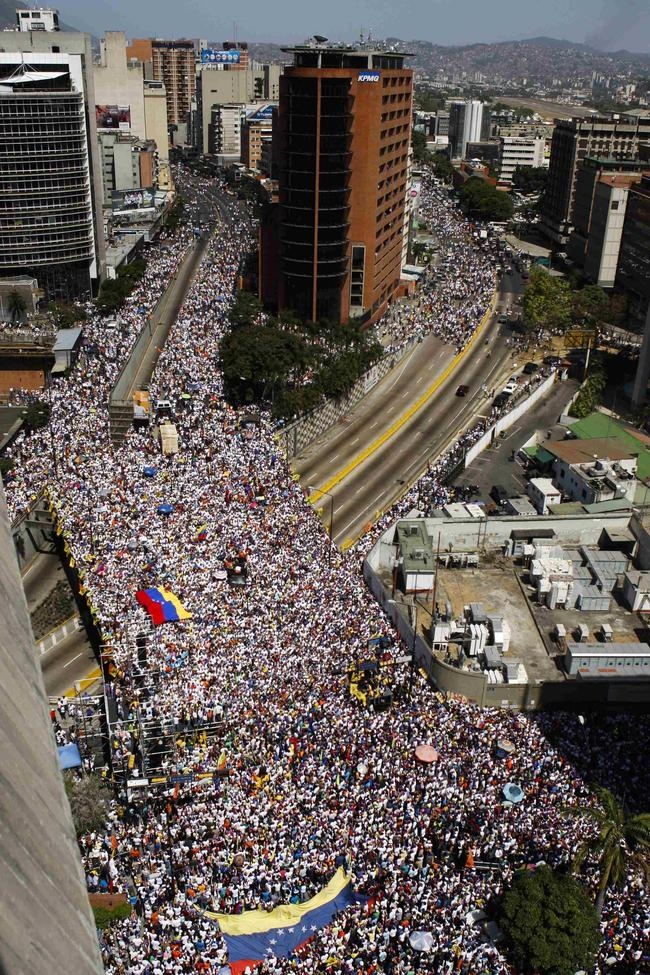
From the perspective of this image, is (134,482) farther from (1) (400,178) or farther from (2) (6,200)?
(1) (400,178)

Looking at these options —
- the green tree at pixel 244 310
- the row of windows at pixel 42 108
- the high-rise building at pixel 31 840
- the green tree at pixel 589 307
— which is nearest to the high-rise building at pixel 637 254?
the green tree at pixel 589 307

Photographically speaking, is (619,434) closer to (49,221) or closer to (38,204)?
(49,221)

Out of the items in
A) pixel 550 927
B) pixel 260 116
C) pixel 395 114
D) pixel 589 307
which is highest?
pixel 395 114

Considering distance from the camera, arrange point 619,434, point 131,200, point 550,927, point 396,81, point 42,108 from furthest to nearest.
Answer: point 131,200 → point 396,81 → point 42,108 → point 619,434 → point 550,927

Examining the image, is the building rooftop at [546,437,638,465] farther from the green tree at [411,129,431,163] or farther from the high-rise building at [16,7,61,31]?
the green tree at [411,129,431,163]

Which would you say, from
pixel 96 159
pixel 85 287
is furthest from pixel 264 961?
pixel 96 159

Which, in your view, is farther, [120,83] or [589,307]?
[120,83]

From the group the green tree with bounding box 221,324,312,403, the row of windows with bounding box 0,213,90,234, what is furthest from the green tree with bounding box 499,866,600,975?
the row of windows with bounding box 0,213,90,234

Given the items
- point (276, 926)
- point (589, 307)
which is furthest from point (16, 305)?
point (276, 926)
